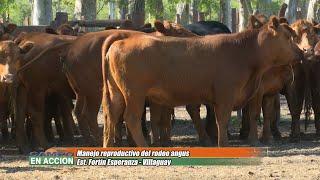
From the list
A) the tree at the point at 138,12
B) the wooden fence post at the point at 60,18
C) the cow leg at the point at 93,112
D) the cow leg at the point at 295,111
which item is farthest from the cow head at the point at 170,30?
the tree at the point at 138,12

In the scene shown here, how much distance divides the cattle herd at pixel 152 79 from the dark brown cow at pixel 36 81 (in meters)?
0.02

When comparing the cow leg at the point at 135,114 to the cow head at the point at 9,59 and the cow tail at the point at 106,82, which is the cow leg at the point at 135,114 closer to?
the cow tail at the point at 106,82

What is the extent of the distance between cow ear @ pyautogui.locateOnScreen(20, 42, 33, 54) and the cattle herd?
0.05ft

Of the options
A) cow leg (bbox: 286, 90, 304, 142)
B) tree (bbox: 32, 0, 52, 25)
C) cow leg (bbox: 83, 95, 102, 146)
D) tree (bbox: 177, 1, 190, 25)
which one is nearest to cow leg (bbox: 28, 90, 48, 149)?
cow leg (bbox: 83, 95, 102, 146)

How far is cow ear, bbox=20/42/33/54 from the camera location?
11039mm

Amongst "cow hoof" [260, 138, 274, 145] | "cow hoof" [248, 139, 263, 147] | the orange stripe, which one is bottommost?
"cow hoof" [260, 138, 274, 145]

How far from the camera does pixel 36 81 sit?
39.1ft

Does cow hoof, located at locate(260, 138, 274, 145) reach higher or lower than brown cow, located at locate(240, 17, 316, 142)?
lower

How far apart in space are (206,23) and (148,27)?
192 centimetres

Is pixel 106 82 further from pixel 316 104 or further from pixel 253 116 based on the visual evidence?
pixel 316 104

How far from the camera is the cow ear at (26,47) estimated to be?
11039mm

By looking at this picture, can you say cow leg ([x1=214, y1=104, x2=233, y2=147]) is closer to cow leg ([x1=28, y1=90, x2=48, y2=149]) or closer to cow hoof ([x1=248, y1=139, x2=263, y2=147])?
cow hoof ([x1=248, y1=139, x2=263, y2=147])

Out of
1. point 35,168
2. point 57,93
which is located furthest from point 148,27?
point 35,168

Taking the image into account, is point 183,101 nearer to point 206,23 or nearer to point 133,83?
point 133,83
